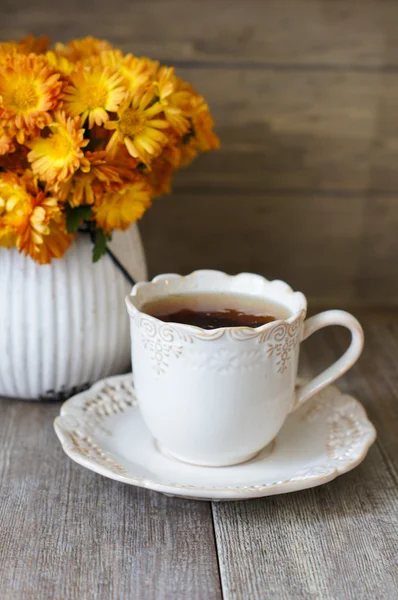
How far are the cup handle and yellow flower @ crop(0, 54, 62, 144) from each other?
0.94 ft

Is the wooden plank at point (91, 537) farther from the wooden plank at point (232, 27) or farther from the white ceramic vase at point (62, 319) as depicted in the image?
the wooden plank at point (232, 27)

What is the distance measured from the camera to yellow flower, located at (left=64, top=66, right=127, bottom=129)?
23.6 inches

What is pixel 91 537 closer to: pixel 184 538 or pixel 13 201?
pixel 184 538

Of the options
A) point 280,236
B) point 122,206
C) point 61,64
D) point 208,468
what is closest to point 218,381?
point 208,468

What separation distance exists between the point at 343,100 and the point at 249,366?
548 mm

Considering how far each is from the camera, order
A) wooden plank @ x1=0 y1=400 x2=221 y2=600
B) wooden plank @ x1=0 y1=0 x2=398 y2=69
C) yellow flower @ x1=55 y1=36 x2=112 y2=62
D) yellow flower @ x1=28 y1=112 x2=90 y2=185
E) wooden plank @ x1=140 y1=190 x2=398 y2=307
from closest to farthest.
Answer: wooden plank @ x1=0 y1=400 x2=221 y2=600 < yellow flower @ x1=28 y1=112 x2=90 y2=185 < yellow flower @ x1=55 y1=36 x2=112 y2=62 < wooden plank @ x1=0 y1=0 x2=398 y2=69 < wooden plank @ x1=140 y1=190 x2=398 y2=307

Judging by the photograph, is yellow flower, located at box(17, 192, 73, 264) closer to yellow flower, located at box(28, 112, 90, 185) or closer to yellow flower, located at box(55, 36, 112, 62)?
yellow flower, located at box(28, 112, 90, 185)

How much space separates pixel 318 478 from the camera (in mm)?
541

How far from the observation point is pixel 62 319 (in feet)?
2.24

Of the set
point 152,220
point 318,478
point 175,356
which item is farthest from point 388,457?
point 152,220

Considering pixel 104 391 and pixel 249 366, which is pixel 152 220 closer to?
pixel 104 391

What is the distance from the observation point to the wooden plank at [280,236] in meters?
1.00

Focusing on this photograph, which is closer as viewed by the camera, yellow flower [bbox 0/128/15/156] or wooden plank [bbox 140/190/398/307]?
yellow flower [bbox 0/128/15/156]

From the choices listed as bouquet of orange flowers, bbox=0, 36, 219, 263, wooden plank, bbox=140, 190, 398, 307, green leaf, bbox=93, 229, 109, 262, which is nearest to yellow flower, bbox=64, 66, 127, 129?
bouquet of orange flowers, bbox=0, 36, 219, 263
